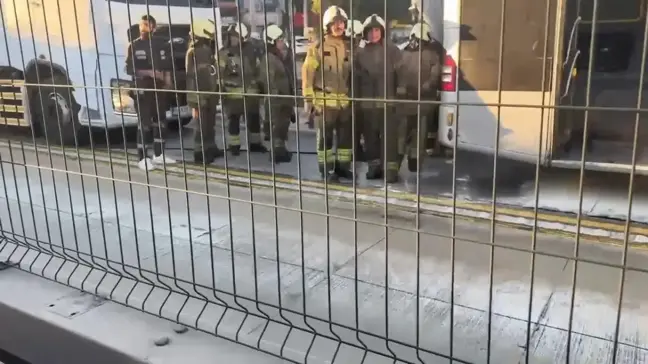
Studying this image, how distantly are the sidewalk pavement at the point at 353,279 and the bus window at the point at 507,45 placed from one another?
1.75 m

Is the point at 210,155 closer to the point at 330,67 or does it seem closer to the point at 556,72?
the point at 330,67

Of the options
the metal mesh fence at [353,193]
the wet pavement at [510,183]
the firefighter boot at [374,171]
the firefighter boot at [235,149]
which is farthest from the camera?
the firefighter boot at [235,149]

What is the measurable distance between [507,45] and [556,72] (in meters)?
0.55

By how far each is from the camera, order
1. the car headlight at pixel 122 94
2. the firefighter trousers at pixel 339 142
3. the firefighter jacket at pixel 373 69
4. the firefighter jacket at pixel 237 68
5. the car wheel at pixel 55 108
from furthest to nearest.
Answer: the firefighter jacket at pixel 237 68
the firefighter trousers at pixel 339 142
the firefighter jacket at pixel 373 69
the car wheel at pixel 55 108
the car headlight at pixel 122 94

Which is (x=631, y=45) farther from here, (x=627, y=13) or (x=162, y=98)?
(x=162, y=98)

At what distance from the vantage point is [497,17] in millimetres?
5332

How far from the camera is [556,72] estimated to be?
494 cm

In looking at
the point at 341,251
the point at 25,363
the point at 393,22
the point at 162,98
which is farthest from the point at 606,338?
the point at 393,22

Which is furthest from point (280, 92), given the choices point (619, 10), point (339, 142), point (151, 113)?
point (619, 10)

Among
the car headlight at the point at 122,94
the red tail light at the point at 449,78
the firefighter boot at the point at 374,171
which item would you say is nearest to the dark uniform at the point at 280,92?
the firefighter boot at the point at 374,171

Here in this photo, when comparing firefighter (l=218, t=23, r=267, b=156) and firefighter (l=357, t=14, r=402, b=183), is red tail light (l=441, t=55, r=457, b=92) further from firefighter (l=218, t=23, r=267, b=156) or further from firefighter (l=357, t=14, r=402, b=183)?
firefighter (l=218, t=23, r=267, b=156)

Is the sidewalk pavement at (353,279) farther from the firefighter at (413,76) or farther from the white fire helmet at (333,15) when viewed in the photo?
the white fire helmet at (333,15)

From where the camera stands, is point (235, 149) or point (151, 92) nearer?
point (151, 92)

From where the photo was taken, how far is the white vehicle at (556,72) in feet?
16.2
